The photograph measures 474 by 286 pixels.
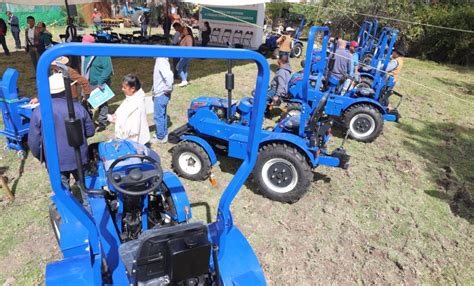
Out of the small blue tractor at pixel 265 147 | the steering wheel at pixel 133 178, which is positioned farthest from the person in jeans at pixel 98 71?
the steering wheel at pixel 133 178

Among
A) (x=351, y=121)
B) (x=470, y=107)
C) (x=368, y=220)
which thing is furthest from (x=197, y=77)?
(x=470, y=107)

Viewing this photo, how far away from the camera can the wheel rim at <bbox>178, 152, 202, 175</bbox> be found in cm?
436

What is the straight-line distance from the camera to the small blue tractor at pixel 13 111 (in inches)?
176

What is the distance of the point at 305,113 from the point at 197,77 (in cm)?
608

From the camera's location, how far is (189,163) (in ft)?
14.6

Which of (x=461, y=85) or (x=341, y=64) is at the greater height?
(x=341, y=64)

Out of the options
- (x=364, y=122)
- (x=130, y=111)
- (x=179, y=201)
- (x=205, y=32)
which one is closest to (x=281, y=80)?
(x=364, y=122)

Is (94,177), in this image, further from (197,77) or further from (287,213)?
(197,77)

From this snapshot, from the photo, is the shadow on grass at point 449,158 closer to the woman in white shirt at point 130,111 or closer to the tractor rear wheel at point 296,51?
the woman in white shirt at point 130,111

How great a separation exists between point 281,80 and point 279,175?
9.72 feet

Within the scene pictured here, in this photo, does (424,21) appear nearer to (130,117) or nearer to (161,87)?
(161,87)

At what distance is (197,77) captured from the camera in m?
9.66

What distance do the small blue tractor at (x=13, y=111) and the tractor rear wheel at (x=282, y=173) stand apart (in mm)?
3241

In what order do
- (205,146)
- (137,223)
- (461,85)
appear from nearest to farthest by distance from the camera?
(137,223)
(205,146)
(461,85)
